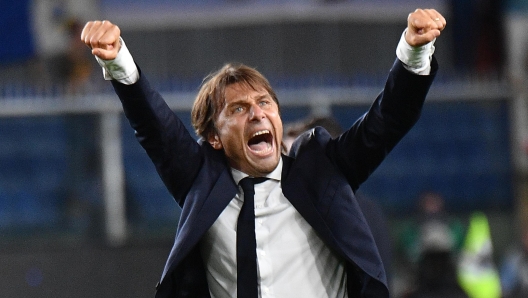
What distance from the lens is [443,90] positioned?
28.7 ft

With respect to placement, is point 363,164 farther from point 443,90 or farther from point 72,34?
point 72,34

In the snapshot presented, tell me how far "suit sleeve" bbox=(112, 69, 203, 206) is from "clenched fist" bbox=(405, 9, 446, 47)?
31.5 inches

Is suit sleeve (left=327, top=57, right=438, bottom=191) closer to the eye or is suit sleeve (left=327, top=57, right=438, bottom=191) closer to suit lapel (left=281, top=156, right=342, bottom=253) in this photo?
suit lapel (left=281, top=156, right=342, bottom=253)

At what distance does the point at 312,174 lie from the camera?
323 cm

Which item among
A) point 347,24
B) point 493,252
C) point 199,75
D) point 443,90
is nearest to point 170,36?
point 199,75

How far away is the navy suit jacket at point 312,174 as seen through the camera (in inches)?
122

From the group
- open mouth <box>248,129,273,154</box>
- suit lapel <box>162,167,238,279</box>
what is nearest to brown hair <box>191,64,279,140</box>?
open mouth <box>248,129,273,154</box>

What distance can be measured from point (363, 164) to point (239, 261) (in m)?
0.50

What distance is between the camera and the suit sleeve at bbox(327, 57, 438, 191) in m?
3.06

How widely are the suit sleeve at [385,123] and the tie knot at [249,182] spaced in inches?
10.7

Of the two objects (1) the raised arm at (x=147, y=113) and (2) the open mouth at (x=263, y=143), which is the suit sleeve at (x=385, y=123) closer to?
(2) the open mouth at (x=263, y=143)

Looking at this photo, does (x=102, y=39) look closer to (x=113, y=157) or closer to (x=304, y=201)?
(x=304, y=201)

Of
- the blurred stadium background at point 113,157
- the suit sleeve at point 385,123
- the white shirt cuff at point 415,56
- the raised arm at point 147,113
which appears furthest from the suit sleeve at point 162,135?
the blurred stadium background at point 113,157

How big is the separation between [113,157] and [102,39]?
462 cm
